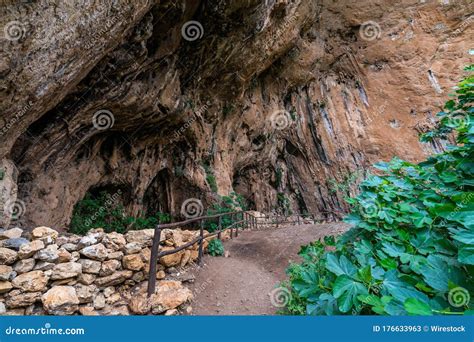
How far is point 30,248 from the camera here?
9.34ft

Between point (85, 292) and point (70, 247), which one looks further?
point (70, 247)

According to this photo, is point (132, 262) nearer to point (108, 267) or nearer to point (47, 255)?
point (108, 267)

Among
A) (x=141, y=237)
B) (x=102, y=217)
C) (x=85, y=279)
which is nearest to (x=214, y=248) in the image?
(x=141, y=237)

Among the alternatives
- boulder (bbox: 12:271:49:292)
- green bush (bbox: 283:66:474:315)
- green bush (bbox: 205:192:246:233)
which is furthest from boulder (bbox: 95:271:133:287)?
green bush (bbox: 205:192:246:233)

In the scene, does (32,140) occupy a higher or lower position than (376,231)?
higher

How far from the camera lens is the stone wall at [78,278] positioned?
2.62 meters

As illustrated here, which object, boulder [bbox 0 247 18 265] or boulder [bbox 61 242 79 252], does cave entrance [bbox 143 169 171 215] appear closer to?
boulder [bbox 61 242 79 252]

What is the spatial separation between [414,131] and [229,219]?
12.6 m

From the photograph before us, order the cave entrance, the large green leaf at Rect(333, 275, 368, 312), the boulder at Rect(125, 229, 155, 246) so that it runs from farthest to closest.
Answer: the cave entrance, the boulder at Rect(125, 229, 155, 246), the large green leaf at Rect(333, 275, 368, 312)

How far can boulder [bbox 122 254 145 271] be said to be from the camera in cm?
315

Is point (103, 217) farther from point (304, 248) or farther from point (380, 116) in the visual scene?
point (380, 116)

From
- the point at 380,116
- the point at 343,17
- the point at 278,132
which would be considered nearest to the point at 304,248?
the point at 278,132

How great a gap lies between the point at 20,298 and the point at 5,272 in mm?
349

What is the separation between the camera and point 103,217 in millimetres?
8578
